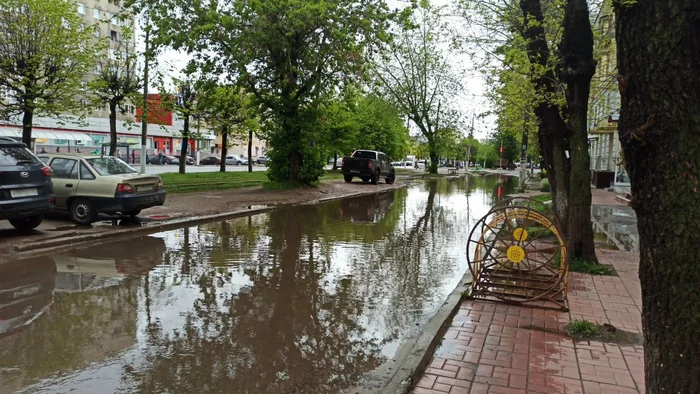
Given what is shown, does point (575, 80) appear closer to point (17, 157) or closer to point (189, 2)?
point (17, 157)

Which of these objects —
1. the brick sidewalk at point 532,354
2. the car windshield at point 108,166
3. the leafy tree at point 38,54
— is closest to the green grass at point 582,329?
the brick sidewalk at point 532,354

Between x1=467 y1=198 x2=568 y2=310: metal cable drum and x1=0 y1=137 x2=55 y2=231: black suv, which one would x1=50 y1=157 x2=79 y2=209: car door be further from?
x1=467 y1=198 x2=568 y2=310: metal cable drum

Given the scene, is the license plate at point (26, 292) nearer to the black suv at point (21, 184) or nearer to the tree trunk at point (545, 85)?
the black suv at point (21, 184)

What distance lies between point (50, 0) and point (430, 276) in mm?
18245

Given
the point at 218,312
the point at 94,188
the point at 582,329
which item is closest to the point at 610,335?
the point at 582,329

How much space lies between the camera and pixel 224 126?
101 ft

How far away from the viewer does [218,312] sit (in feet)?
18.9

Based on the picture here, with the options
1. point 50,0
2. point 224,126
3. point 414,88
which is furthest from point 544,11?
point 414,88

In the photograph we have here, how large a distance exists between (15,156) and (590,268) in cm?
1025

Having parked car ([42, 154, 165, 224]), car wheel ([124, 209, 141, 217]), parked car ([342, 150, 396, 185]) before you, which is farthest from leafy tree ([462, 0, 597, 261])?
parked car ([342, 150, 396, 185])

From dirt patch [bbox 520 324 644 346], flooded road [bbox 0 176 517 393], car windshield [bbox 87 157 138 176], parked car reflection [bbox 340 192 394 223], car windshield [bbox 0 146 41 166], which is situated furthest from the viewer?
parked car reflection [bbox 340 192 394 223]

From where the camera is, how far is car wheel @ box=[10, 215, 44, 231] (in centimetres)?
988

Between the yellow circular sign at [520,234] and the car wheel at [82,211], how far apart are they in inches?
354

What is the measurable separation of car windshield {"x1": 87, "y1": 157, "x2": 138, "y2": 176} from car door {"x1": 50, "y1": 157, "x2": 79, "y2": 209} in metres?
0.42
